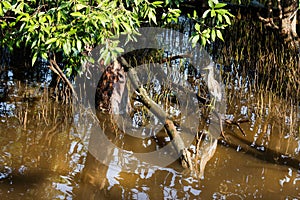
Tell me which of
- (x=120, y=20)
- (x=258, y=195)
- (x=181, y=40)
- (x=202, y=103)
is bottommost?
(x=258, y=195)

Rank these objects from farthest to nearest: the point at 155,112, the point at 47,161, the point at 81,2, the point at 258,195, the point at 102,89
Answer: the point at 102,89, the point at 155,112, the point at 47,161, the point at 258,195, the point at 81,2

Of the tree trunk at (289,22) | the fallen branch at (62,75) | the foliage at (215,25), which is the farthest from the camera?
the tree trunk at (289,22)

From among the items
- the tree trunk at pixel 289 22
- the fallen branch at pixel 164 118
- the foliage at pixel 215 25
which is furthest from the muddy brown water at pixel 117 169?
the tree trunk at pixel 289 22

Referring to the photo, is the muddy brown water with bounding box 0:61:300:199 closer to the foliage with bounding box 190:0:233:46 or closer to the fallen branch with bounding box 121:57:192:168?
the fallen branch with bounding box 121:57:192:168

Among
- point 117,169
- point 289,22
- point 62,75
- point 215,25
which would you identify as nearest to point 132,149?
point 117,169

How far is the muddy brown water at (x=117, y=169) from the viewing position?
3719 mm

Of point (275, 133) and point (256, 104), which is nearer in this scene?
point (275, 133)

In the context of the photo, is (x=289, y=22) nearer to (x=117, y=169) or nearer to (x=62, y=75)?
(x=62, y=75)

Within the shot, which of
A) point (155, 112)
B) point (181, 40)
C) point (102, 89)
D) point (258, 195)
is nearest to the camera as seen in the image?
point (258, 195)

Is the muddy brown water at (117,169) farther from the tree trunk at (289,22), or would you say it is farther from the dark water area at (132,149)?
the tree trunk at (289,22)

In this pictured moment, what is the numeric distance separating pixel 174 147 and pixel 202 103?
4.07 ft

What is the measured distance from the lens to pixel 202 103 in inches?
215

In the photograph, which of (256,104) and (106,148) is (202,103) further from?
(106,148)

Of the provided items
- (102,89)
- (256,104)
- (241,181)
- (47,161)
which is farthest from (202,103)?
(47,161)
